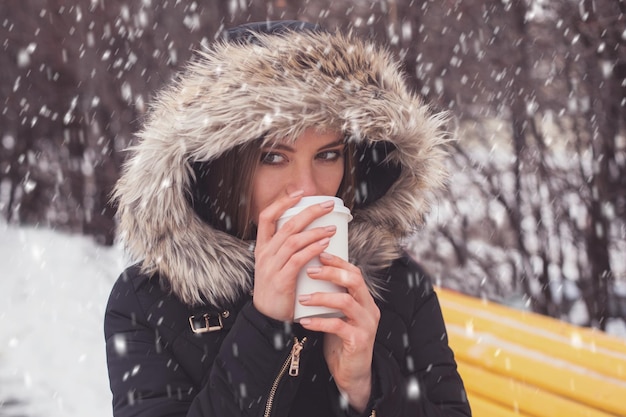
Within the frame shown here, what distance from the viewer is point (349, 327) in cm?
134

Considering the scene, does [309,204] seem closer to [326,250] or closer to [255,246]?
[326,250]

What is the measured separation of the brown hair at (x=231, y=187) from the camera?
1.66m

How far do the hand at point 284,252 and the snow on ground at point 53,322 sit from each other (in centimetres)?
200

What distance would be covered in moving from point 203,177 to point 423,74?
3227 mm

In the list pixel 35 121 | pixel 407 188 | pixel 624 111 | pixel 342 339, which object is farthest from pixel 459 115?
pixel 35 121

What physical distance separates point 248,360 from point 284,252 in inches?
12.0

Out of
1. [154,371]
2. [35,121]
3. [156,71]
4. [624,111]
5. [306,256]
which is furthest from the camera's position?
[35,121]

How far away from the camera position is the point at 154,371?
1547mm

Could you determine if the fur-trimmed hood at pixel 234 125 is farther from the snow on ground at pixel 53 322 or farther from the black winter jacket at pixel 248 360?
the snow on ground at pixel 53 322

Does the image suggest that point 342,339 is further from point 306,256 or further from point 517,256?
point 517,256

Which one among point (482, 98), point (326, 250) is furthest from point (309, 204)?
point (482, 98)

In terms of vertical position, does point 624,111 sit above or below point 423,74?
below

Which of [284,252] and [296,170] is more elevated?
[296,170]

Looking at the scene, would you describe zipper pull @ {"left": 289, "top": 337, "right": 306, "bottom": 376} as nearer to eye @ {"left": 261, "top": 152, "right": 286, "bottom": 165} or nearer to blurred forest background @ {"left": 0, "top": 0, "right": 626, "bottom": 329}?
eye @ {"left": 261, "top": 152, "right": 286, "bottom": 165}
